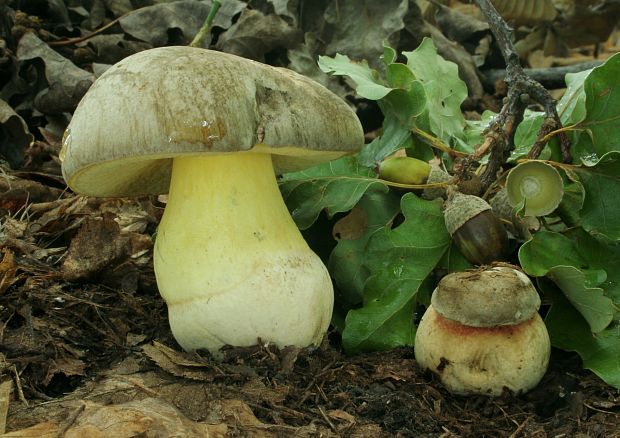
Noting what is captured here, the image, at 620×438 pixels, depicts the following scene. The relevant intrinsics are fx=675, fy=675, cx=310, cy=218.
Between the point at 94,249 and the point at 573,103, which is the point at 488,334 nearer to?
the point at 573,103

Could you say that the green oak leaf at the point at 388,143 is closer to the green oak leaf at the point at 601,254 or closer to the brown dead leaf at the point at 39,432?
the green oak leaf at the point at 601,254

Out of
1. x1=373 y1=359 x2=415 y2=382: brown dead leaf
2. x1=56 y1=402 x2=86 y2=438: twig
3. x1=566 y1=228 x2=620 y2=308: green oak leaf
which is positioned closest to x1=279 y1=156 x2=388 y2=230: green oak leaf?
x1=373 y1=359 x2=415 y2=382: brown dead leaf

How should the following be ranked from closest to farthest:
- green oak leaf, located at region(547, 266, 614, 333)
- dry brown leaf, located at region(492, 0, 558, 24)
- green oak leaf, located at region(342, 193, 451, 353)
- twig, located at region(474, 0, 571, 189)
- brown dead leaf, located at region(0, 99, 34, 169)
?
green oak leaf, located at region(547, 266, 614, 333)
green oak leaf, located at region(342, 193, 451, 353)
twig, located at region(474, 0, 571, 189)
brown dead leaf, located at region(0, 99, 34, 169)
dry brown leaf, located at region(492, 0, 558, 24)

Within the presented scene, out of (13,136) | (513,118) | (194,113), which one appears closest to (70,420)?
(194,113)

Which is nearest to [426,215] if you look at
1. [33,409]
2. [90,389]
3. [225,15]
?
[90,389]

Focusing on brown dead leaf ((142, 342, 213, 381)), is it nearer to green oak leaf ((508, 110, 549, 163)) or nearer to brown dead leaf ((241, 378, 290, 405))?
brown dead leaf ((241, 378, 290, 405))

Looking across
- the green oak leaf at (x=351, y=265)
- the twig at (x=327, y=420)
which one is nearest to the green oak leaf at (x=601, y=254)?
the green oak leaf at (x=351, y=265)
